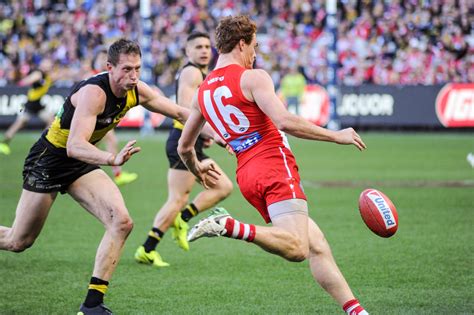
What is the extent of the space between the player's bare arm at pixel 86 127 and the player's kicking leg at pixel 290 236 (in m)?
1.07

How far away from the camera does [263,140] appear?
632 cm

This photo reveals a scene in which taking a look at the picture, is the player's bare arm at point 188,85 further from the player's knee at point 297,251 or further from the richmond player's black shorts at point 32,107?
the richmond player's black shorts at point 32,107

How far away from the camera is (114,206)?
23.0 ft

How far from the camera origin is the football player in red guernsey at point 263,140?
5953mm

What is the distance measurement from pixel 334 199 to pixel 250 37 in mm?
8421

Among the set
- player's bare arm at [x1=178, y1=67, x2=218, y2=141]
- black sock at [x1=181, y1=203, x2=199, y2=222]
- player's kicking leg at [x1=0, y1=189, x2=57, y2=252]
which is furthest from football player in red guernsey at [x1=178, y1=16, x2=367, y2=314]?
black sock at [x1=181, y1=203, x2=199, y2=222]

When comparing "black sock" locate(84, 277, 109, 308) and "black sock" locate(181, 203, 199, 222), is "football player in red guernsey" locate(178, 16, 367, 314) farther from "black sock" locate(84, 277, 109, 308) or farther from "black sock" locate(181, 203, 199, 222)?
"black sock" locate(181, 203, 199, 222)

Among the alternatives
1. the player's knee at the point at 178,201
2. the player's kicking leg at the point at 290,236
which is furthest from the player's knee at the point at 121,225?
the player's knee at the point at 178,201

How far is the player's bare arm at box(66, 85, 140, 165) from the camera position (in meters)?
6.55

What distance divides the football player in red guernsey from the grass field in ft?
3.87

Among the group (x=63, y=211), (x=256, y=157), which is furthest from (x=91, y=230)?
(x=256, y=157)

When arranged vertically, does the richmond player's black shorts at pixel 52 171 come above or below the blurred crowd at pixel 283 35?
above

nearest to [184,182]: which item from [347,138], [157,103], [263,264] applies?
[263,264]

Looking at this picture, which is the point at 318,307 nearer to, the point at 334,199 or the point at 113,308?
the point at 113,308
